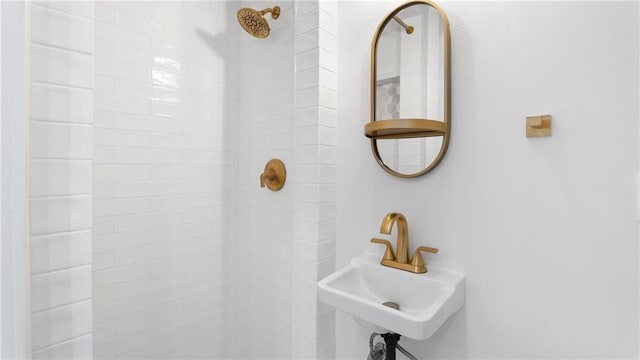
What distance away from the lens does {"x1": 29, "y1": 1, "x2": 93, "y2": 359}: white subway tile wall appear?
1.96 ft

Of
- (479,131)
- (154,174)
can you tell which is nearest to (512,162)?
(479,131)

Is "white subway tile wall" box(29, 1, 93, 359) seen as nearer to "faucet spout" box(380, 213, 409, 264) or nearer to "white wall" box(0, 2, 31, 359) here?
"white wall" box(0, 2, 31, 359)

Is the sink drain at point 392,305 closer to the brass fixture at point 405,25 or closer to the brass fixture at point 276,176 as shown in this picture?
the brass fixture at point 276,176

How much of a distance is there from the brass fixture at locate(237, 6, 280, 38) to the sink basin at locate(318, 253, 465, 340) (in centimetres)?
115

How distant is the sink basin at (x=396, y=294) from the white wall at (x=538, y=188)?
3.9 inches

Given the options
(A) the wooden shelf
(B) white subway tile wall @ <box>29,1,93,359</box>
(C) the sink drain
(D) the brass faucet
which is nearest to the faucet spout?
(D) the brass faucet

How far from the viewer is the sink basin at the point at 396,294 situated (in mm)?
907

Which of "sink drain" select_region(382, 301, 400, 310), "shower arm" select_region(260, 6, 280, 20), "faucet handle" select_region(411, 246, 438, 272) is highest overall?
"shower arm" select_region(260, 6, 280, 20)

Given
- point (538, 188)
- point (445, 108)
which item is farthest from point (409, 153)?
point (538, 188)

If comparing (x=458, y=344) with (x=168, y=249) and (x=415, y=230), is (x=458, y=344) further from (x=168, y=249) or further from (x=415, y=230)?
(x=168, y=249)

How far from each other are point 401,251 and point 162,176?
116 cm

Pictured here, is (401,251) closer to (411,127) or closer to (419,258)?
(419,258)

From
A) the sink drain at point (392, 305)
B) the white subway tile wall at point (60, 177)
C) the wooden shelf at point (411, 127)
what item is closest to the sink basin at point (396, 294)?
the sink drain at point (392, 305)

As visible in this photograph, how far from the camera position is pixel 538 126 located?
3.05ft
